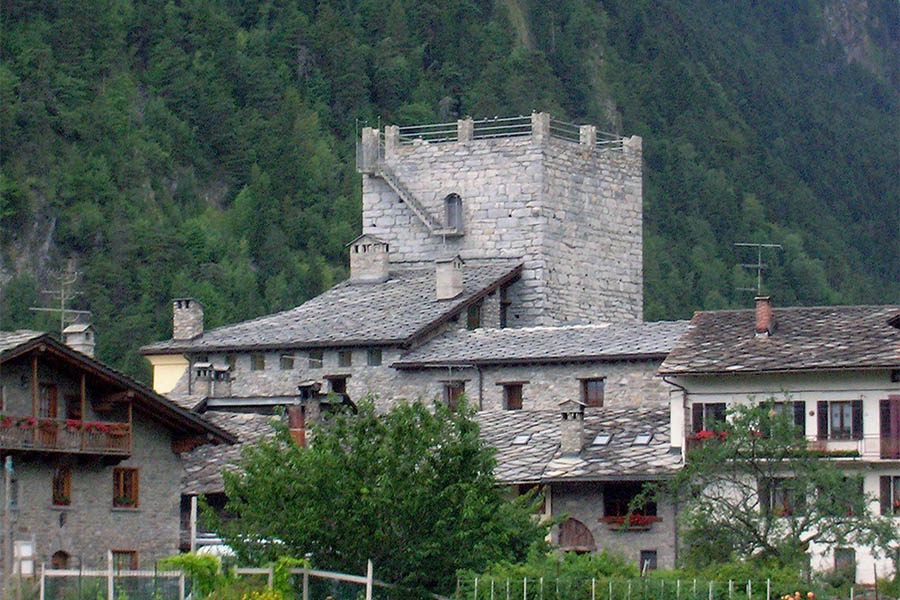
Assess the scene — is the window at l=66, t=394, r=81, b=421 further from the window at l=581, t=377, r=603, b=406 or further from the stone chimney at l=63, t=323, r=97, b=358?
the window at l=581, t=377, r=603, b=406

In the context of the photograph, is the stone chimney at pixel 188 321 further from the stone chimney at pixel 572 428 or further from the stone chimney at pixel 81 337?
the stone chimney at pixel 572 428

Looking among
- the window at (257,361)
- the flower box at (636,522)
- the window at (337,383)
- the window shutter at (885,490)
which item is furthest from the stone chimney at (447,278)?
the window shutter at (885,490)

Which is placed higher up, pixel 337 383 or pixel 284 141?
pixel 284 141

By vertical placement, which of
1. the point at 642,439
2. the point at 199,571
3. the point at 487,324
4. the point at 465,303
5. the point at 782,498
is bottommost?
the point at 199,571

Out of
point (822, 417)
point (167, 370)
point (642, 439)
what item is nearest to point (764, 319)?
point (822, 417)

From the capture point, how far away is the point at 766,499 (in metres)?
51.9

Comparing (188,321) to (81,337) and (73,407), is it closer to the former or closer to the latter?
(81,337)

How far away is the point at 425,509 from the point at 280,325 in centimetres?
2746

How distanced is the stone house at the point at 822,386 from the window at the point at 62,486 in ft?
42.1

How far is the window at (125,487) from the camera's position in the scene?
53.5 meters

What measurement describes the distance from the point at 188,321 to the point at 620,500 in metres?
19.5

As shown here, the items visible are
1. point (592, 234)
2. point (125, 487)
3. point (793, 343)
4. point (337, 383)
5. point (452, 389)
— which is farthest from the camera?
point (592, 234)

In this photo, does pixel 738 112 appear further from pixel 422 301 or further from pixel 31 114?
pixel 422 301

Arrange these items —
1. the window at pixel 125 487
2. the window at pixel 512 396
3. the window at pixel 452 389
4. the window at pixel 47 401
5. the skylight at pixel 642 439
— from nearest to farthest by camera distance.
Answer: the window at pixel 47 401
the window at pixel 125 487
the skylight at pixel 642 439
the window at pixel 512 396
the window at pixel 452 389
